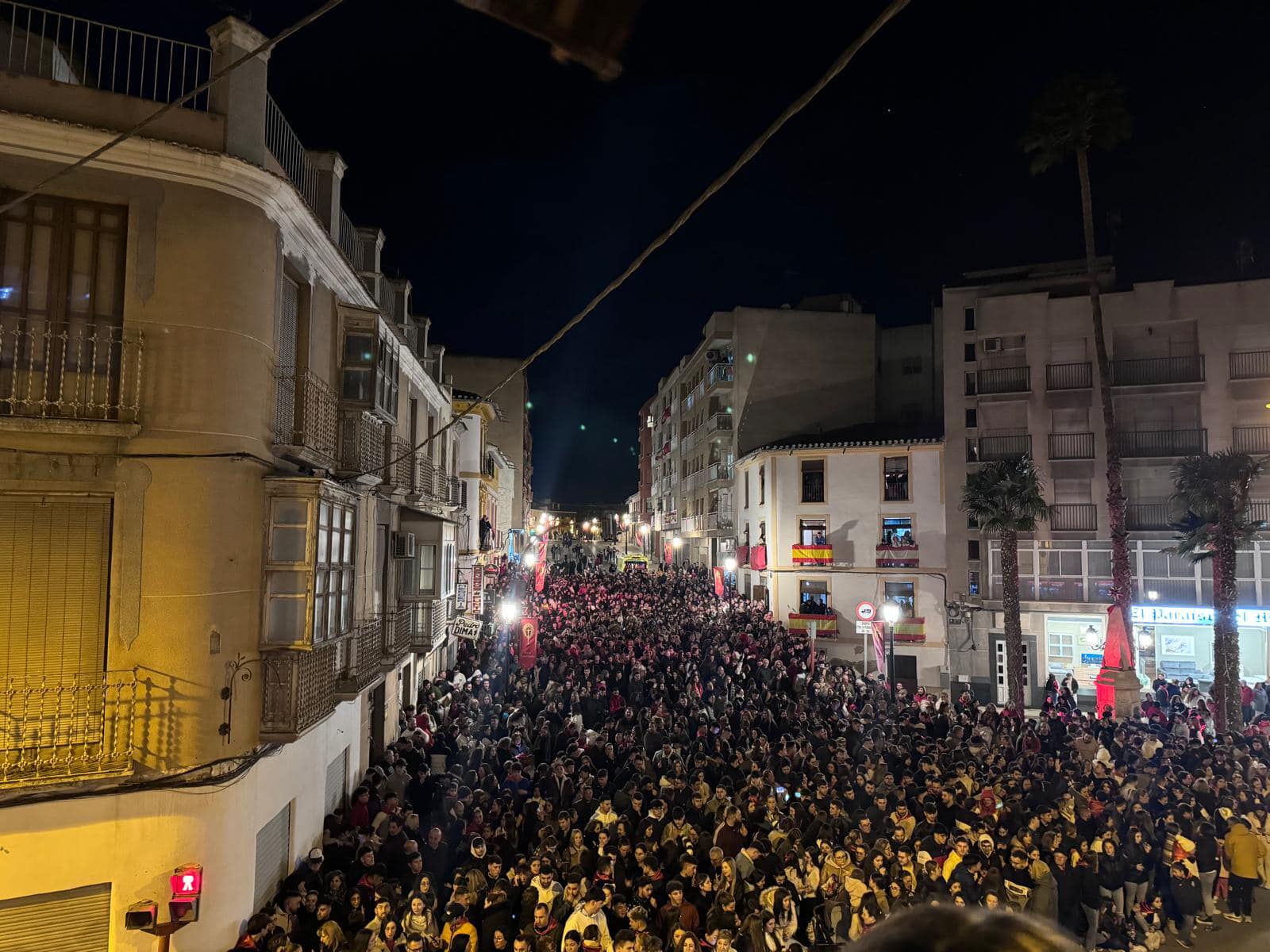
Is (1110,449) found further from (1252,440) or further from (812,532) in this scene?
(812,532)

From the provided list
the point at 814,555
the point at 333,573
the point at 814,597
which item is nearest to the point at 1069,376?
the point at 814,555

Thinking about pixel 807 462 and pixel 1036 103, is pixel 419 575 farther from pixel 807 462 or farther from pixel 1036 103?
pixel 1036 103

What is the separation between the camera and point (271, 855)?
396 inches

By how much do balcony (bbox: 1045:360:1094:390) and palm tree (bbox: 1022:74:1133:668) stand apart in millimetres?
3441

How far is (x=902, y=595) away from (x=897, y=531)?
282 cm

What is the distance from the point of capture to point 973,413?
103 feet

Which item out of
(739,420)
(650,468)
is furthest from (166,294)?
(650,468)

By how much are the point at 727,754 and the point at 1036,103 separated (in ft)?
85.2

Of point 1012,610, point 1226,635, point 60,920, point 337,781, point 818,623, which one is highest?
point 1012,610

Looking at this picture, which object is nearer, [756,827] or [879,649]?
[756,827]

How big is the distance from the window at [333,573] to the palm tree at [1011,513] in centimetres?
2148

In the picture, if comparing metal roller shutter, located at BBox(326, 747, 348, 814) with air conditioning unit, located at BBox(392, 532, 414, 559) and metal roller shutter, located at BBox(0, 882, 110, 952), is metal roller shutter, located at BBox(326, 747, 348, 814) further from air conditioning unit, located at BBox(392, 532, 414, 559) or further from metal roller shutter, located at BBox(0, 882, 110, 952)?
metal roller shutter, located at BBox(0, 882, 110, 952)

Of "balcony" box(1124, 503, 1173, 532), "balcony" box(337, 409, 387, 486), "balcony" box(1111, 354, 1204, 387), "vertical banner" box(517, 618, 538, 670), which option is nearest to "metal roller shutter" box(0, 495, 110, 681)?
"balcony" box(337, 409, 387, 486)

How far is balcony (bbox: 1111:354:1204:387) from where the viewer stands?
92.6 ft
